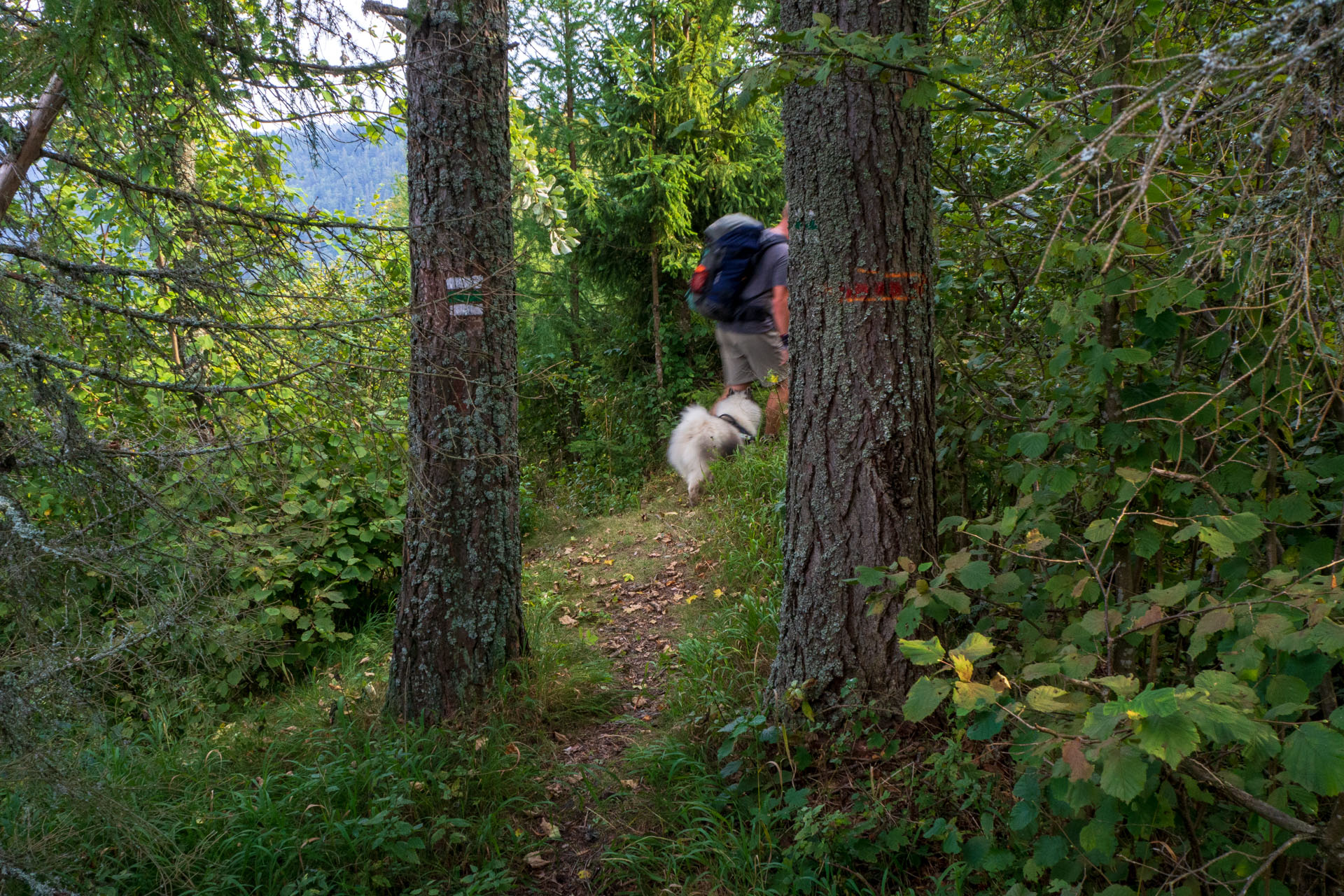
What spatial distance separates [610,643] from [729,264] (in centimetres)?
341

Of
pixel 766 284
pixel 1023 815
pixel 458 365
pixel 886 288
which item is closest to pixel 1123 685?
pixel 1023 815

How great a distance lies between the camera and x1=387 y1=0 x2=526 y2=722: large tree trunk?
3.87 metres

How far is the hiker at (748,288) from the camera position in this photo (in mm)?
6496

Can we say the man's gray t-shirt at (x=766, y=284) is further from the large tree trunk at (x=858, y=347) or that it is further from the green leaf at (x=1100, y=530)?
the green leaf at (x=1100, y=530)

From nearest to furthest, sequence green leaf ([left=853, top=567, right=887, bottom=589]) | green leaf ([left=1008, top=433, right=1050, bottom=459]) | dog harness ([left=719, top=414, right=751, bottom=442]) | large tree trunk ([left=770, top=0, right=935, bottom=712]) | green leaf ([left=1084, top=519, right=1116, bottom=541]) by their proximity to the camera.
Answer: green leaf ([left=1084, top=519, right=1116, bottom=541])
green leaf ([left=853, top=567, right=887, bottom=589])
green leaf ([left=1008, top=433, right=1050, bottom=459])
large tree trunk ([left=770, top=0, right=935, bottom=712])
dog harness ([left=719, top=414, right=751, bottom=442])

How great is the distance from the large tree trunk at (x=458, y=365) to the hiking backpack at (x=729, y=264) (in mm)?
2807

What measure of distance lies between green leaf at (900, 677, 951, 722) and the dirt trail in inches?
69.5

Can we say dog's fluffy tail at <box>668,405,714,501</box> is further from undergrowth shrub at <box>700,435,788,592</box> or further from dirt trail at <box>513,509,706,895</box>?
dirt trail at <box>513,509,706,895</box>

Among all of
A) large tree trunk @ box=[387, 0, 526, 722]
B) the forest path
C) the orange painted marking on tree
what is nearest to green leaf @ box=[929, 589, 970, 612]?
the orange painted marking on tree

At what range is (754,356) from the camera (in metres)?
7.14

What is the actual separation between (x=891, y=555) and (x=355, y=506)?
4.57m

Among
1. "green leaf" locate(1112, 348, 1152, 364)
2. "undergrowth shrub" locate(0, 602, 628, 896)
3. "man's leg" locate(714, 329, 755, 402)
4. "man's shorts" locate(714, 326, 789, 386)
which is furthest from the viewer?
"man's leg" locate(714, 329, 755, 402)

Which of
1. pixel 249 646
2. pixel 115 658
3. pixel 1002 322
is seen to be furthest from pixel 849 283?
pixel 115 658

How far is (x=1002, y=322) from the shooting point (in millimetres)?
3473
